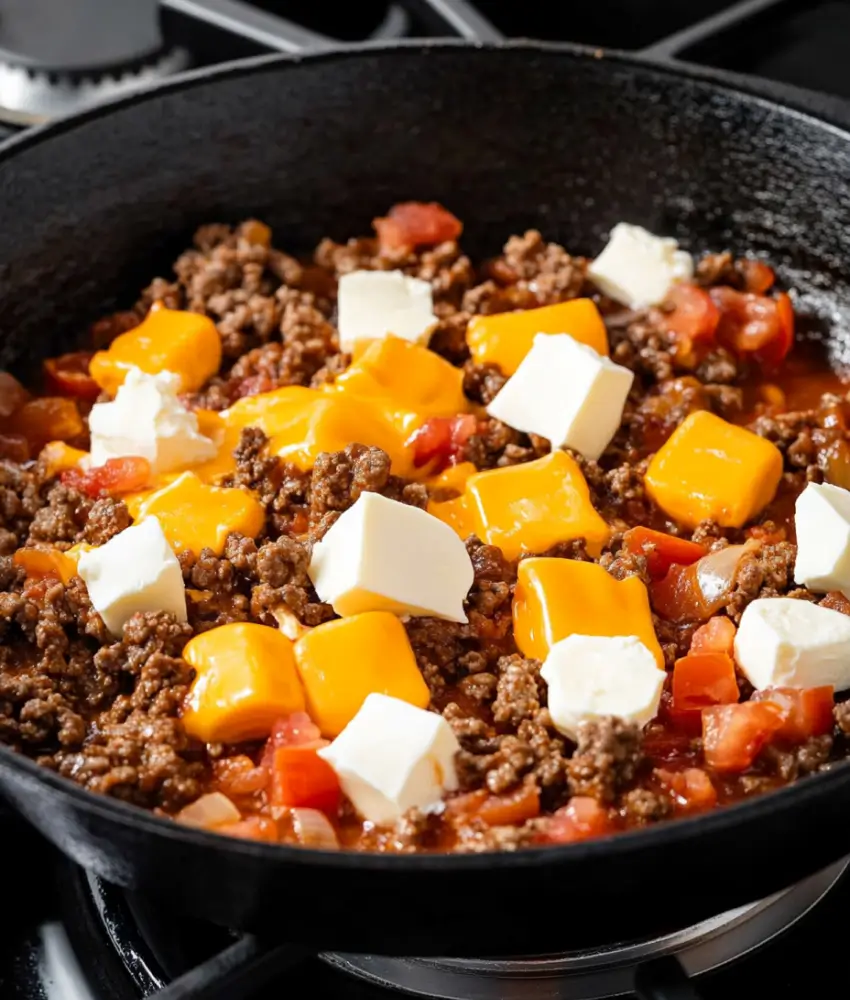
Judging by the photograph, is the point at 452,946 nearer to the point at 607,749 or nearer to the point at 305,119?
the point at 607,749

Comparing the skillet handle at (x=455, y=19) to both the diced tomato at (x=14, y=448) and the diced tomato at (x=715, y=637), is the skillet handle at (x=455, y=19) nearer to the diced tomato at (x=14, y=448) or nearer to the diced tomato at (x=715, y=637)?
the diced tomato at (x=14, y=448)

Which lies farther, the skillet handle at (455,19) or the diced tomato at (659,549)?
the skillet handle at (455,19)

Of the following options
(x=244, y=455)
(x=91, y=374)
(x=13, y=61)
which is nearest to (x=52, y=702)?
(x=244, y=455)

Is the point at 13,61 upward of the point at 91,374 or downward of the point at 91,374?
upward

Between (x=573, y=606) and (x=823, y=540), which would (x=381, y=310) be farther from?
(x=823, y=540)

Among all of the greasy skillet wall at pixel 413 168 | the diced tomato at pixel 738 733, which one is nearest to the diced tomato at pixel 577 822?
the diced tomato at pixel 738 733

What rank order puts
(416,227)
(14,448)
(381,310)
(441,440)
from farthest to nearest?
(416,227), (381,310), (14,448), (441,440)

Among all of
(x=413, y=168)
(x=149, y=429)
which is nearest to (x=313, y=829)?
(x=149, y=429)
